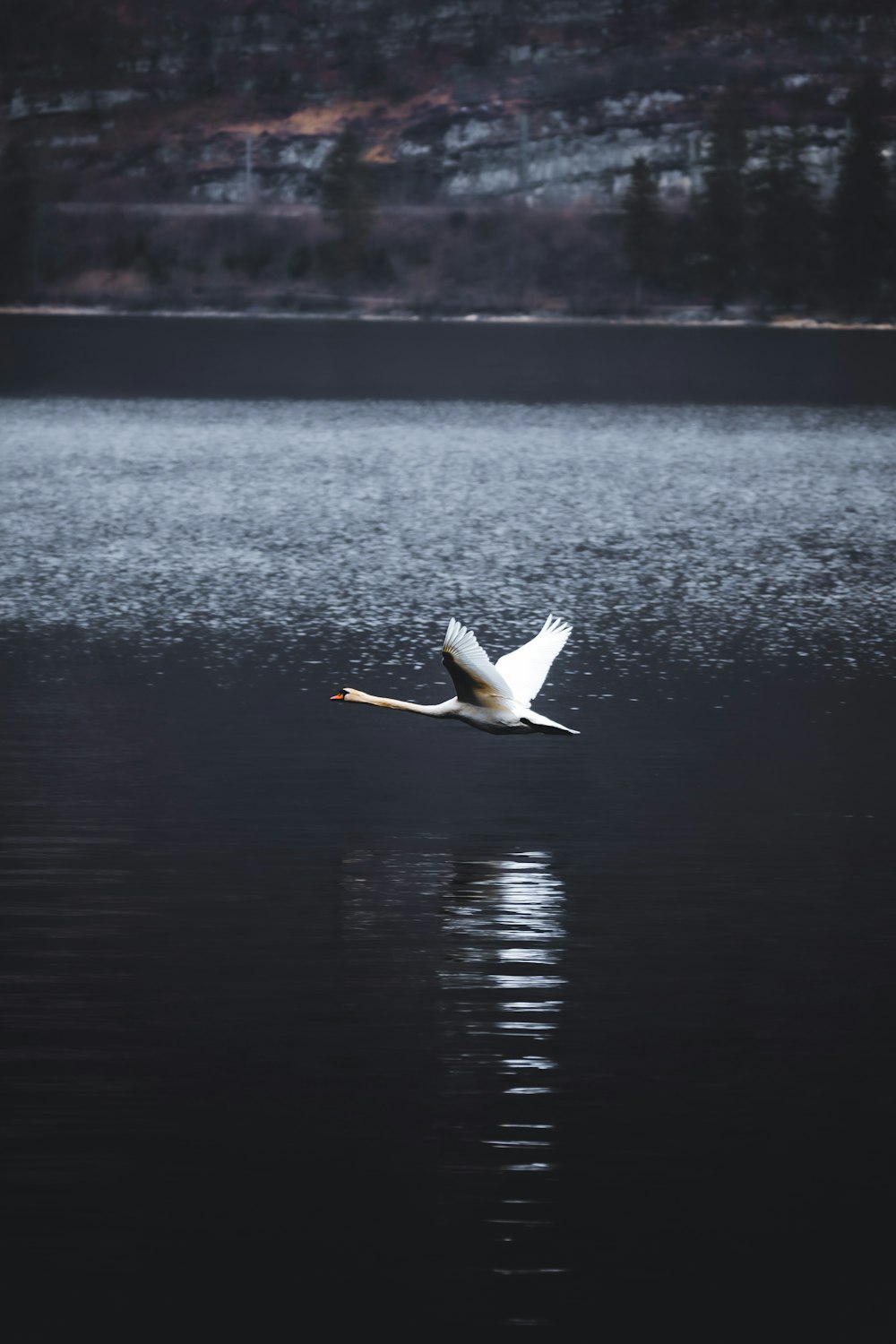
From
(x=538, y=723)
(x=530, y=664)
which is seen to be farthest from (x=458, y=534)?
(x=538, y=723)

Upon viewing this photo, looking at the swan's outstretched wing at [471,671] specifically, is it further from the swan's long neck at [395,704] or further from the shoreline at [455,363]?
the shoreline at [455,363]

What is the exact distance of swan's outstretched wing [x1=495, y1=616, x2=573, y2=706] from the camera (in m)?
19.2

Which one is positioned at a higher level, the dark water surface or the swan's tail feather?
the swan's tail feather

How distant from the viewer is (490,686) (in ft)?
59.3

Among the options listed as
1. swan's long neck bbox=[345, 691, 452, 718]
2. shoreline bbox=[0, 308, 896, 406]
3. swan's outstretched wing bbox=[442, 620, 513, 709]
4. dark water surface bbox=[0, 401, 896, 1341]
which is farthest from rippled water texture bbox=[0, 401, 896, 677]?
shoreline bbox=[0, 308, 896, 406]

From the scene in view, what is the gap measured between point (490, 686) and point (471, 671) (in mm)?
628

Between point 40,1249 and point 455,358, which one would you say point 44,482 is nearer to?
point 40,1249

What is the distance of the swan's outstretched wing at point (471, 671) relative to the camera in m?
17.1

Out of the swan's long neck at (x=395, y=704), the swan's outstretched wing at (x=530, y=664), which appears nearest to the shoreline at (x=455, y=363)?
the swan's outstretched wing at (x=530, y=664)

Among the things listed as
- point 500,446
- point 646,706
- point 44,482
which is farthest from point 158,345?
point 646,706

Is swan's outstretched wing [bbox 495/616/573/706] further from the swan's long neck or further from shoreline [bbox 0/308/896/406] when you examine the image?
shoreline [bbox 0/308/896/406]

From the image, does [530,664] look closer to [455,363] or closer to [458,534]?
[458,534]

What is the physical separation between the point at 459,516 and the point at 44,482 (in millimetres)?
12189

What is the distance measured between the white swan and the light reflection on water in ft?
4.13
